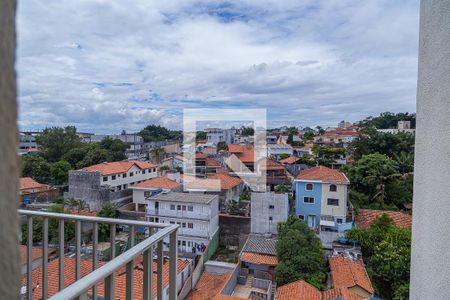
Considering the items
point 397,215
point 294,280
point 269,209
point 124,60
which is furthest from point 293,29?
point 397,215

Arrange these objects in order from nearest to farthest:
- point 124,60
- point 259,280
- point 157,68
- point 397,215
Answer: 1. point 124,60
2. point 157,68
3. point 259,280
4. point 397,215

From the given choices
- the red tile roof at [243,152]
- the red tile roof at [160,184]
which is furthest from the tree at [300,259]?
the red tile roof at [243,152]

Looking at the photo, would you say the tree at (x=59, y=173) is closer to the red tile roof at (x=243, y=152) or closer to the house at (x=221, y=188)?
the house at (x=221, y=188)

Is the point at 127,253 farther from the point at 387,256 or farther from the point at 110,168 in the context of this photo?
the point at 110,168

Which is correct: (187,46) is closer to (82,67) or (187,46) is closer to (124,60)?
(124,60)

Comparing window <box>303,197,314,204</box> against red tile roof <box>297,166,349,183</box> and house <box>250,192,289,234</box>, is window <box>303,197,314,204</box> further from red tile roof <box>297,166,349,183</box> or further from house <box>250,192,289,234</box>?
house <box>250,192,289,234</box>

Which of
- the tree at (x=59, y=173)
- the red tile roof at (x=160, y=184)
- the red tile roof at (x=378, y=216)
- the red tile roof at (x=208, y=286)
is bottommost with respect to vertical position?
the red tile roof at (x=208, y=286)
